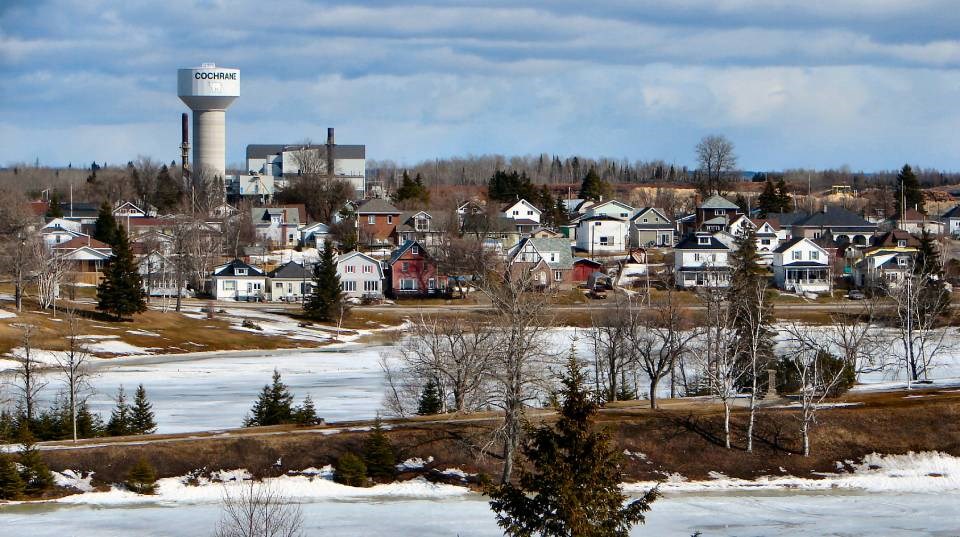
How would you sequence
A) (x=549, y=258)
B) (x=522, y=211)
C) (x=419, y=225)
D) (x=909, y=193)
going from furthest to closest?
(x=909, y=193), (x=522, y=211), (x=419, y=225), (x=549, y=258)

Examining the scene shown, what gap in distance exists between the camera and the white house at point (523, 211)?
131m

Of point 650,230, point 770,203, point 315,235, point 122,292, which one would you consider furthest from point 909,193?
point 122,292

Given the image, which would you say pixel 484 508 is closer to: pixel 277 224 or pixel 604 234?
pixel 604 234

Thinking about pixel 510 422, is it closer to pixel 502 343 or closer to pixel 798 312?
pixel 502 343

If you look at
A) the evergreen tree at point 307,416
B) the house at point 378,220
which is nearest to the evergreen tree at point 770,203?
the house at point 378,220

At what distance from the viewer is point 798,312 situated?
3615 inches

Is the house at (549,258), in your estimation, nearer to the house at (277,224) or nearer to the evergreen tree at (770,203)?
the house at (277,224)

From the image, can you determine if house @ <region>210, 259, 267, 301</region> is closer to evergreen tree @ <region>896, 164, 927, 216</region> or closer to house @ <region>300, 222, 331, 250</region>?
house @ <region>300, 222, 331, 250</region>

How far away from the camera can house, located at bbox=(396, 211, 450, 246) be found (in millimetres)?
119819

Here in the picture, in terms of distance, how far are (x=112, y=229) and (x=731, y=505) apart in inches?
→ 3382

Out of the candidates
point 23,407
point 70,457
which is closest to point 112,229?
point 23,407

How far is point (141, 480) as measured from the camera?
144 ft

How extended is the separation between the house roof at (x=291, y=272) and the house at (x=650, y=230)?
34.0 meters

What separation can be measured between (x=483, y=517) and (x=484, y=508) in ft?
5.03
